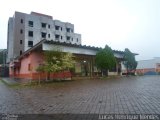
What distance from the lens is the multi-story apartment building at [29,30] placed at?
56625mm

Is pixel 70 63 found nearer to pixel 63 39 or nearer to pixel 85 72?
pixel 85 72

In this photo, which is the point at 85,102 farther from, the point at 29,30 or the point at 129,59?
the point at 29,30

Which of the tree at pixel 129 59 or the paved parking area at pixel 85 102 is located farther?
the tree at pixel 129 59

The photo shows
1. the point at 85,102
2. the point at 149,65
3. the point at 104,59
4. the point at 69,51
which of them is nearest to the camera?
the point at 85,102

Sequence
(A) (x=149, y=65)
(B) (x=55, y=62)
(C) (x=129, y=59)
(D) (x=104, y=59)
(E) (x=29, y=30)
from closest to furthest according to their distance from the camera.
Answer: (B) (x=55, y=62) → (D) (x=104, y=59) → (C) (x=129, y=59) → (E) (x=29, y=30) → (A) (x=149, y=65)

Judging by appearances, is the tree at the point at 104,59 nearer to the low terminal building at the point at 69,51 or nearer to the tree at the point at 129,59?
the low terminal building at the point at 69,51

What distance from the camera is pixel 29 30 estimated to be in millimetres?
58250

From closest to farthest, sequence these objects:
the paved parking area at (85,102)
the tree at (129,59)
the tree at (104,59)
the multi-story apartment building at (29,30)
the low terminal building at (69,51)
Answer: the paved parking area at (85,102) < the low terminal building at (69,51) < the tree at (104,59) < the tree at (129,59) < the multi-story apartment building at (29,30)

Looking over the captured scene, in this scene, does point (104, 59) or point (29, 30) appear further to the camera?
point (29, 30)

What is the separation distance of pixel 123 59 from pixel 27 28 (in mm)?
26634

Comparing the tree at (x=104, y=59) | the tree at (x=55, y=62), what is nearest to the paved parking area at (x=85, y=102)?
the tree at (x=55, y=62)

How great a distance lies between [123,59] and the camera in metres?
45.7

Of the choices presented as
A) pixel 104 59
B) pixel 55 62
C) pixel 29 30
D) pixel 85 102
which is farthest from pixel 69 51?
pixel 29 30

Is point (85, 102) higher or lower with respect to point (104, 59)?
lower
